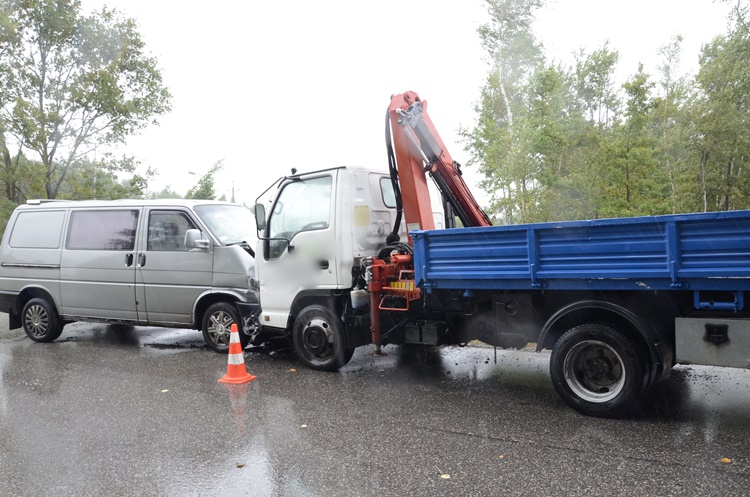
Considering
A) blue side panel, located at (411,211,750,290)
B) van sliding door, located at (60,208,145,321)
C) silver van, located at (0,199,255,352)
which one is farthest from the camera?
van sliding door, located at (60,208,145,321)

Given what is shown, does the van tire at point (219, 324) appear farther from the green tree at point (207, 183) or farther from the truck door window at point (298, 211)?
the green tree at point (207, 183)

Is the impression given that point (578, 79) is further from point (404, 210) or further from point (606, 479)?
point (606, 479)

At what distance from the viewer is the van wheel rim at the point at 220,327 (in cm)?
759

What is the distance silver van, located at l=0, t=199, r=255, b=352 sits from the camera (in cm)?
760

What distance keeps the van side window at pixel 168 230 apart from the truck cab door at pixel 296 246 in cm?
149

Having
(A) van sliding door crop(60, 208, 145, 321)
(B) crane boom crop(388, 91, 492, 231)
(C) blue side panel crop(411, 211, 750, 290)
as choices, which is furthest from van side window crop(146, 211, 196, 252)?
(C) blue side panel crop(411, 211, 750, 290)

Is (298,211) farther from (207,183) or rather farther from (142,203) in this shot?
(207,183)

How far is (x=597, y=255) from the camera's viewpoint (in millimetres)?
4555

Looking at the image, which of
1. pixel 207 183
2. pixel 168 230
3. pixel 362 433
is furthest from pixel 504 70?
pixel 362 433

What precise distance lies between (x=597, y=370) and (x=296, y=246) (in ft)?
11.5

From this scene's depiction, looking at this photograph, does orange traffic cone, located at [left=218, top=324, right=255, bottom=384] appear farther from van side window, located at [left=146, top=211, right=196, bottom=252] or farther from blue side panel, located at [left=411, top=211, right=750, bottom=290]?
blue side panel, located at [left=411, top=211, right=750, bottom=290]

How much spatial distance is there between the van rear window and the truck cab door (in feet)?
13.0

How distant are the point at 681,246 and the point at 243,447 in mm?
3669

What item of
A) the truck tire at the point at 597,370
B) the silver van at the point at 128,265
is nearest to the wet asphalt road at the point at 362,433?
the truck tire at the point at 597,370
